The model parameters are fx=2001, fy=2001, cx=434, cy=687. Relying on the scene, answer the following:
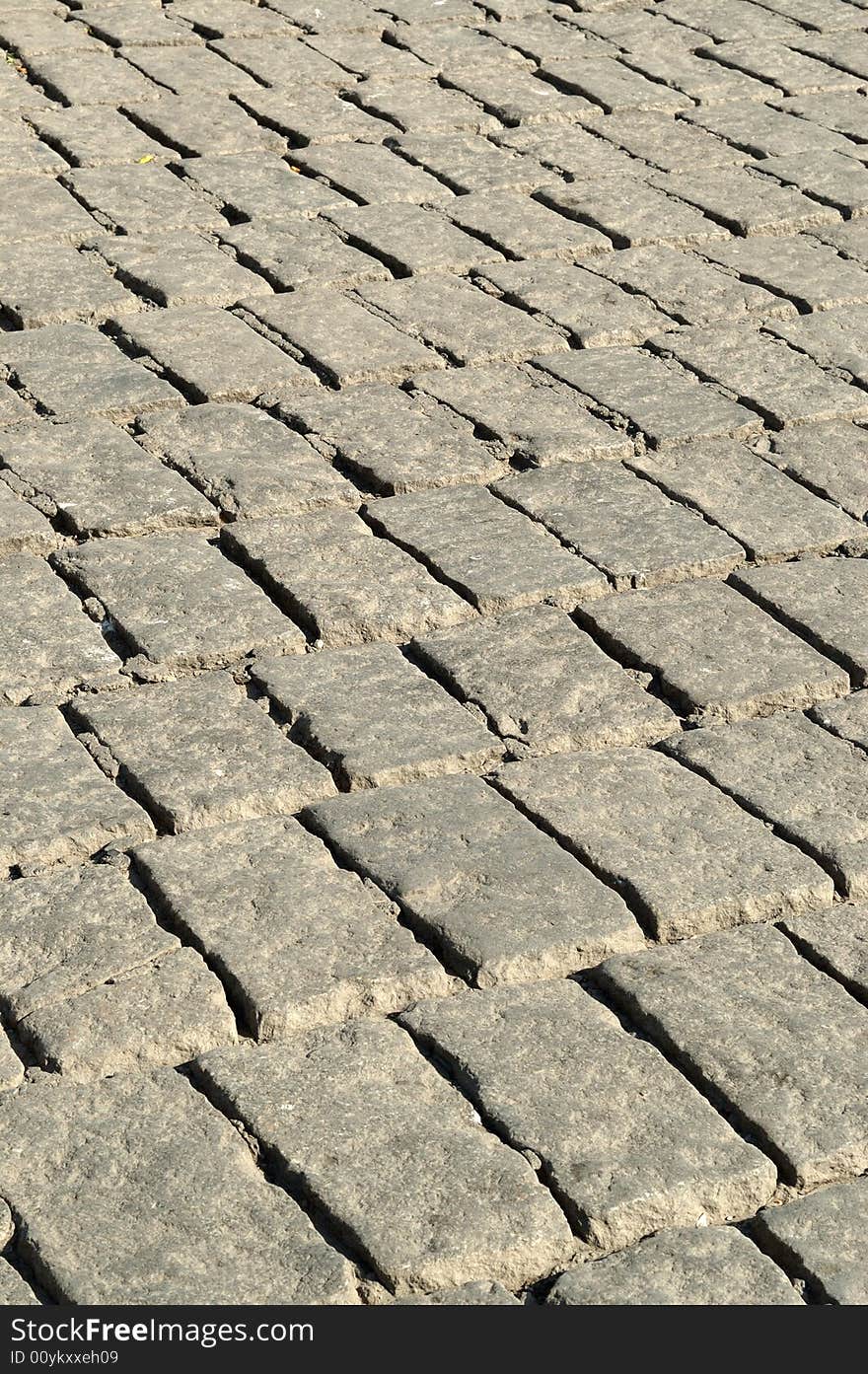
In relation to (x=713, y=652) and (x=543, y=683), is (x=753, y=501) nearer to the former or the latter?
(x=713, y=652)

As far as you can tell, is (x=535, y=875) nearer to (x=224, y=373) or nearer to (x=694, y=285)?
(x=224, y=373)

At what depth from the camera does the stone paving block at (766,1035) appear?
292 cm

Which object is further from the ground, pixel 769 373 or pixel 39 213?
pixel 769 373

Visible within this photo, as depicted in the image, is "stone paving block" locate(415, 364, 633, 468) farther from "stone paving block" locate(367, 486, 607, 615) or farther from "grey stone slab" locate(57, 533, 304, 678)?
"grey stone slab" locate(57, 533, 304, 678)

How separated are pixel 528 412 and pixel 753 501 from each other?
654 mm

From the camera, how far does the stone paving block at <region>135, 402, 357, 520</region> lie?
4.53 meters

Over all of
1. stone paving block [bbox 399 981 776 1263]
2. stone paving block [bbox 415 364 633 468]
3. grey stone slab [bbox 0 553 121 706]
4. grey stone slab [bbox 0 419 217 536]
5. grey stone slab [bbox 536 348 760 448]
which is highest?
grey stone slab [bbox 536 348 760 448]

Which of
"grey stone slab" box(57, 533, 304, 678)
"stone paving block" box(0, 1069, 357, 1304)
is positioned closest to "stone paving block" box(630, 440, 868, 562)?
"grey stone slab" box(57, 533, 304, 678)

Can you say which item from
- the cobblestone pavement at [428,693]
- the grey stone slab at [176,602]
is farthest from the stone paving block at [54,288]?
the grey stone slab at [176,602]

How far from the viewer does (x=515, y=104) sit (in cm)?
684

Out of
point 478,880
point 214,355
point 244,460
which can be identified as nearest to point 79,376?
point 214,355

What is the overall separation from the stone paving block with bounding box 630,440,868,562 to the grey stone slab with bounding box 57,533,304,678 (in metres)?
1.08

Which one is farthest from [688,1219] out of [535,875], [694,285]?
[694,285]

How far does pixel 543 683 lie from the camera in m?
3.96
